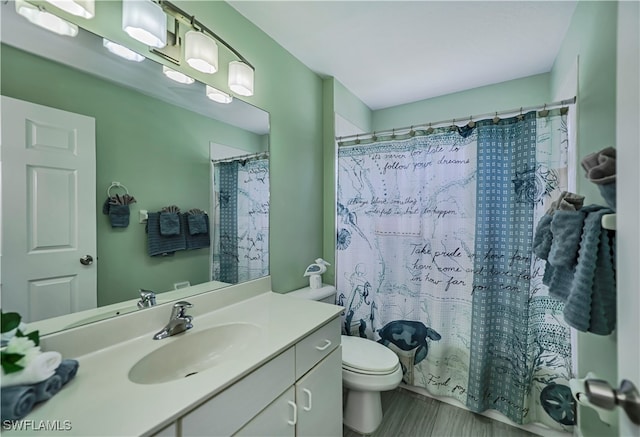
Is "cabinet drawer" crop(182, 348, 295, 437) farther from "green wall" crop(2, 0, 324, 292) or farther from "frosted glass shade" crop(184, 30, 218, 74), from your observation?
"frosted glass shade" crop(184, 30, 218, 74)

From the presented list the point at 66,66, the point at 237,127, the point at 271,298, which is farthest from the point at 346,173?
the point at 66,66

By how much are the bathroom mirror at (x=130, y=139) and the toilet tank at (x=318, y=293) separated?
57cm

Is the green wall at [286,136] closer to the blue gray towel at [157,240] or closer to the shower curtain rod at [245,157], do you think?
the shower curtain rod at [245,157]

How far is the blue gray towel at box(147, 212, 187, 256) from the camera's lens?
112 cm

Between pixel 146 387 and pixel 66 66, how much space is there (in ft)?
3.54

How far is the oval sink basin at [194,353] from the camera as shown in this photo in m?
0.89

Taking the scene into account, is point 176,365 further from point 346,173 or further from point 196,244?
point 346,173

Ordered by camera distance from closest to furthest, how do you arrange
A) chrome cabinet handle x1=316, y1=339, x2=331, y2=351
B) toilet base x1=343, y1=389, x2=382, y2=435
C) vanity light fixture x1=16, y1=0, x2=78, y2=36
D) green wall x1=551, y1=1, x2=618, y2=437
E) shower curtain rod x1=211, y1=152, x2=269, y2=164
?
vanity light fixture x1=16, y1=0, x2=78, y2=36, green wall x1=551, y1=1, x2=618, y2=437, chrome cabinet handle x1=316, y1=339, x2=331, y2=351, shower curtain rod x1=211, y1=152, x2=269, y2=164, toilet base x1=343, y1=389, x2=382, y2=435

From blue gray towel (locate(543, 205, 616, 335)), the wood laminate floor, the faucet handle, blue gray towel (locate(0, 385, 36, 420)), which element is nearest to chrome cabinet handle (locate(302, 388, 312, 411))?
the faucet handle

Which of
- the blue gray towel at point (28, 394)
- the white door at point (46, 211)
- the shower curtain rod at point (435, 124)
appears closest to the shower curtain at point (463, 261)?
the shower curtain rod at point (435, 124)

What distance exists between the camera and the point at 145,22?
103 centimetres

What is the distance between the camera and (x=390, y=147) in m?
1.89

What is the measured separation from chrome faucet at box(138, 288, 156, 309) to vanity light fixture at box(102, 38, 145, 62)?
37.2 inches

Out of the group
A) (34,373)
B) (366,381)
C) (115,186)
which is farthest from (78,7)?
(366,381)
